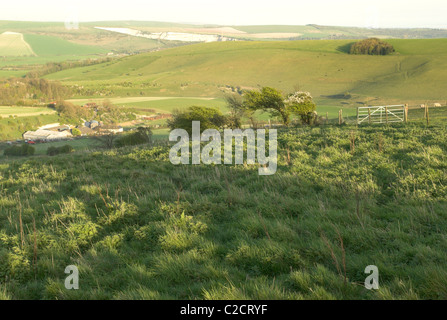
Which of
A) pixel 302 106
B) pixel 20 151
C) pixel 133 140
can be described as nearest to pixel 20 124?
pixel 20 151

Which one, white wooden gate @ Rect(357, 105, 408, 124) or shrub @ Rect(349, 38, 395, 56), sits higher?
shrub @ Rect(349, 38, 395, 56)

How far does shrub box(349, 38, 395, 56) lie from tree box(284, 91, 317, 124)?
112813mm

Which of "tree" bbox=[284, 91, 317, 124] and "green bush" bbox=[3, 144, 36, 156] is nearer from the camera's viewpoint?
"tree" bbox=[284, 91, 317, 124]

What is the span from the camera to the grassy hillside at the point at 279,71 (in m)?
94.7

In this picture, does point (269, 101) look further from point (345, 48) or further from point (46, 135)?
point (345, 48)

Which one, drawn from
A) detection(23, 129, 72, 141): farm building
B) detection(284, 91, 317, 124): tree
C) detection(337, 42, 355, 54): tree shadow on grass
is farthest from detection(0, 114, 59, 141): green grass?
detection(337, 42, 355, 54): tree shadow on grass

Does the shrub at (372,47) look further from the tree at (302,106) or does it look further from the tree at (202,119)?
the tree at (302,106)

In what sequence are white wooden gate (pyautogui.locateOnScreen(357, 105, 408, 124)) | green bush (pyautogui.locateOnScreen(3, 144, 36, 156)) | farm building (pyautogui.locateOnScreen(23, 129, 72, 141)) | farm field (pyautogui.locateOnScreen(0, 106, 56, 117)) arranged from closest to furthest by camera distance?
white wooden gate (pyautogui.locateOnScreen(357, 105, 408, 124)), green bush (pyautogui.locateOnScreen(3, 144, 36, 156)), farm building (pyautogui.locateOnScreen(23, 129, 72, 141)), farm field (pyautogui.locateOnScreen(0, 106, 56, 117))

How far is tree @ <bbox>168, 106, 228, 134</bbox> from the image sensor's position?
130 ft

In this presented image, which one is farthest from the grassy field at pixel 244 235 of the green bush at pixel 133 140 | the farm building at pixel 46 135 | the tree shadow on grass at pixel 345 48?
the tree shadow on grass at pixel 345 48

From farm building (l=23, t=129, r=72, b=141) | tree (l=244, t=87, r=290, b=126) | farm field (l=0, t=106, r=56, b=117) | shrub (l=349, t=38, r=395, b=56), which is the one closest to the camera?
tree (l=244, t=87, r=290, b=126)

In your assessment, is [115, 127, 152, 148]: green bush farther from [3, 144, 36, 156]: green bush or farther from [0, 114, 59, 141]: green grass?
[0, 114, 59, 141]: green grass

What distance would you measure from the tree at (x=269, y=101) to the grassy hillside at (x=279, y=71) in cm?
5302
